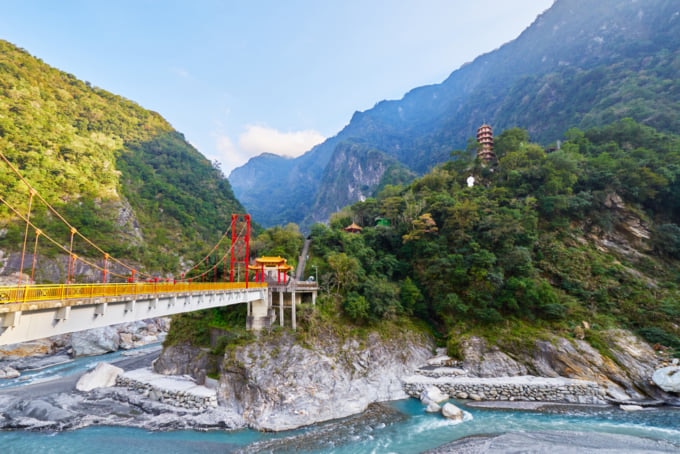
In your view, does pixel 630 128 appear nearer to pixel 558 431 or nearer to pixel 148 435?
pixel 558 431

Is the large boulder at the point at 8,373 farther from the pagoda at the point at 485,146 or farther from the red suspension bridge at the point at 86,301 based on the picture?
the pagoda at the point at 485,146

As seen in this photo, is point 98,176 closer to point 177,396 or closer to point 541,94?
point 177,396

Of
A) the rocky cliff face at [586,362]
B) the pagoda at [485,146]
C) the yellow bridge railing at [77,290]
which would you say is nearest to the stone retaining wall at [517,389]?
the rocky cliff face at [586,362]

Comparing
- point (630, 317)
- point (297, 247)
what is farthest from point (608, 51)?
point (297, 247)

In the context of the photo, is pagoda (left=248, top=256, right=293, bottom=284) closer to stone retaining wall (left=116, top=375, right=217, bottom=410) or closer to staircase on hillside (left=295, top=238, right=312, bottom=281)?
staircase on hillside (left=295, top=238, right=312, bottom=281)

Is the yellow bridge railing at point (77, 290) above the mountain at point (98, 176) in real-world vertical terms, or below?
below

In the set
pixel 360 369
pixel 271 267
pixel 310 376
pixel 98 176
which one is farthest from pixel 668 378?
pixel 98 176
